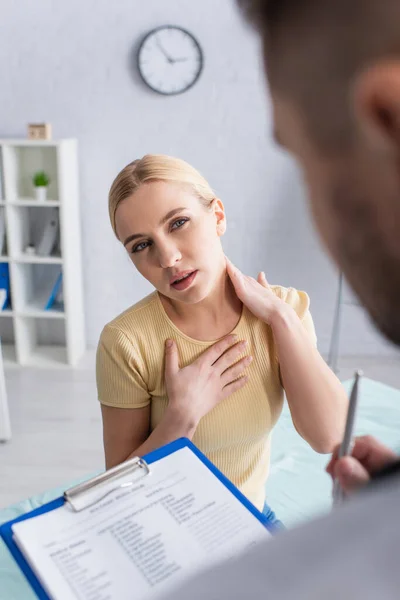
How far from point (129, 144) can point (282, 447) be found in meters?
1.82

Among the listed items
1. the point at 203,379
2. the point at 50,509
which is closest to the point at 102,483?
the point at 50,509

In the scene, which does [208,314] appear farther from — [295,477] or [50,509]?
[295,477]

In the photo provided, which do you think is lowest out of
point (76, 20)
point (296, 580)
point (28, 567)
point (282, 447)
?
point (282, 447)

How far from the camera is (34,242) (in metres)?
3.04

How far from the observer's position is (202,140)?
2.83 metres

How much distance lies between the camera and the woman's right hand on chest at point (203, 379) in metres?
0.95

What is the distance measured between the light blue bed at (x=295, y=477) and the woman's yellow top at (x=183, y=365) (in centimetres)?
41

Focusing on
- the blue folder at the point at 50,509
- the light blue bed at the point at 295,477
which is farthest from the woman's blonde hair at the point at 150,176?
the light blue bed at the point at 295,477

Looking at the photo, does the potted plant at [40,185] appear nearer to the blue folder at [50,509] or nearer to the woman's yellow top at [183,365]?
the woman's yellow top at [183,365]

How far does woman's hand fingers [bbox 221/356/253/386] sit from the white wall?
5.77 feet

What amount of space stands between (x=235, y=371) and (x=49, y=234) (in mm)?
2137

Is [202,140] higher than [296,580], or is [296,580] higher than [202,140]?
[202,140]

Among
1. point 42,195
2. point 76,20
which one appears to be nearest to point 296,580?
point 42,195

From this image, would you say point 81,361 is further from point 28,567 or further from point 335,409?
point 28,567
